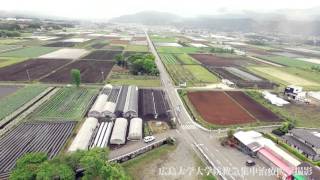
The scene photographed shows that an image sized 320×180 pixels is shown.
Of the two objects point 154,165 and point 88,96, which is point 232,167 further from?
point 88,96

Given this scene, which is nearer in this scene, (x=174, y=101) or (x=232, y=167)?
(x=232, y=167)

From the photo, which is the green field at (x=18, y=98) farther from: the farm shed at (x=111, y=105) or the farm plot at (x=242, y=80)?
the farm plot at (x=242, y=80)

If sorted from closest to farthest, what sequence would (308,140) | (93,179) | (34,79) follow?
(93,179)
(308,140)
(34,79)

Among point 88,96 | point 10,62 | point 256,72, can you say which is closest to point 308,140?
point 88,96

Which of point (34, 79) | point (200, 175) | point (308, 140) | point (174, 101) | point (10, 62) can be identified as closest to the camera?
point (200, 175)

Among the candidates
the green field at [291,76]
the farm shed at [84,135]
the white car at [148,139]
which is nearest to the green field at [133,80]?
the farm shed at [84,135]

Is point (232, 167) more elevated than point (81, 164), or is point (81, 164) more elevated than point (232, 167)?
point (81, 164)

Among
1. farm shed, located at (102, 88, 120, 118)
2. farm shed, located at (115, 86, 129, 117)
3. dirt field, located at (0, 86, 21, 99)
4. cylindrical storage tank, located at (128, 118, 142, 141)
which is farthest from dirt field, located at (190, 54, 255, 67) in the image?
dirt field, located at (0, 86, 21, 99)
